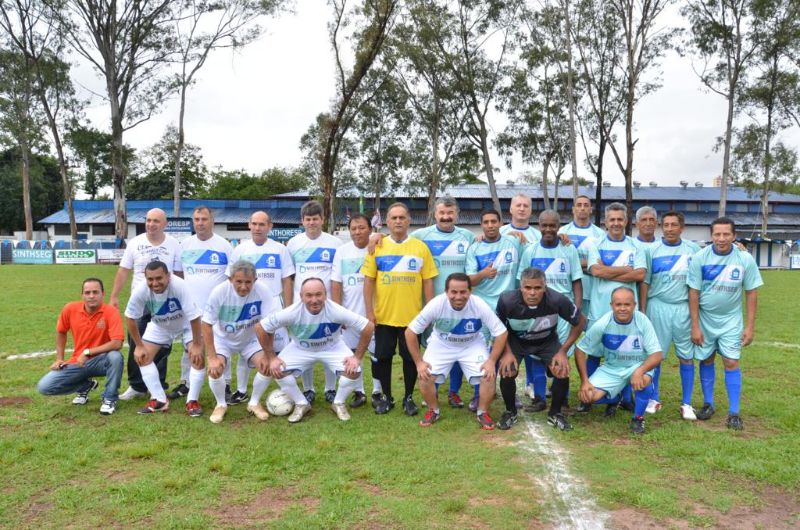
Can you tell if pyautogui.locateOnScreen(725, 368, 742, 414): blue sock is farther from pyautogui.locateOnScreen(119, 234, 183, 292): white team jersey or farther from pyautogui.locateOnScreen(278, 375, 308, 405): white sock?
pyautogui.locateOnScreen(119, 234, 183, 292): white team jersey

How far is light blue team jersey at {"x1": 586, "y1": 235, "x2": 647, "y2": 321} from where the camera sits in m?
5.19

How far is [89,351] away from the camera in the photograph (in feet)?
16.7

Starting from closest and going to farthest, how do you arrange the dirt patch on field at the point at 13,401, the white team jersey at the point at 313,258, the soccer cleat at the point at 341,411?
the soccer cleat at the point at 341,411 → the dirt patch on field at the point at 13,401 → the white team jersey at the point at 313,258

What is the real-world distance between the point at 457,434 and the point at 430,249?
6.00 ft

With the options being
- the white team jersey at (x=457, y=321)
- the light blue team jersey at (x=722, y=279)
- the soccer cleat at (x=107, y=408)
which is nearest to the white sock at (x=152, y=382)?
the soccer cleat at (x=107, y=408)

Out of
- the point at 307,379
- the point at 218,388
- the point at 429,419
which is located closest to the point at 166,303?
the point at 218,388

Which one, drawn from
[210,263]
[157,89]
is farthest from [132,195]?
[210,263]

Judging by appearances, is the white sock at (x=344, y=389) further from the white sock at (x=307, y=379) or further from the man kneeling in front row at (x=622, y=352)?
the man kneeling in front row at (x=622, y=352)

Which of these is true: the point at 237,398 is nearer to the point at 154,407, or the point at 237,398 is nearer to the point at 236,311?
the point at 154,407

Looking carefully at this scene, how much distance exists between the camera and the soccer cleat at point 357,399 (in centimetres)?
538

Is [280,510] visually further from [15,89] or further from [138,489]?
[15,89]

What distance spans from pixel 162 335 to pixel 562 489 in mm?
3928

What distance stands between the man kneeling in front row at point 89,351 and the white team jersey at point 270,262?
1.23 meters

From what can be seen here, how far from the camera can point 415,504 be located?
129 inches
